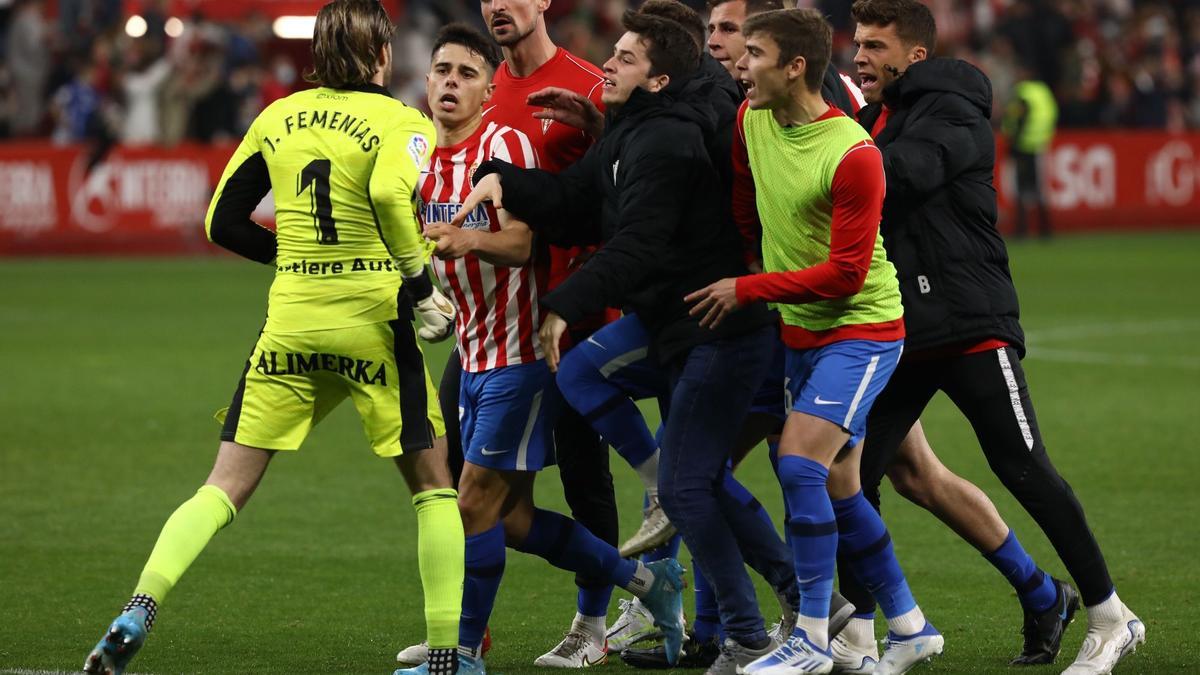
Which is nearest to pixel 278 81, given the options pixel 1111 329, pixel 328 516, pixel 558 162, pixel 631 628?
pixel 1111 329

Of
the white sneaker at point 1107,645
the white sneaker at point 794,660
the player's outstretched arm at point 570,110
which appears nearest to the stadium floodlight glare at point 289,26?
the player's outstretched arm at point 570,110

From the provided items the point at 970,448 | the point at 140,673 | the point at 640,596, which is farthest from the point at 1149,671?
the point at 970,448

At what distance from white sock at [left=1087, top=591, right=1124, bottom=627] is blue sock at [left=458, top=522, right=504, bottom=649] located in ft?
6.35

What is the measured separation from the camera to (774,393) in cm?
636

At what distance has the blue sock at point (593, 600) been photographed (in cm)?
659

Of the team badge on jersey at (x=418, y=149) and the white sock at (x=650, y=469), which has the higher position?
the team badge on jersey at (x=418, y=149)

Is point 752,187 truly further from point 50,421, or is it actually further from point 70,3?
point 70,3

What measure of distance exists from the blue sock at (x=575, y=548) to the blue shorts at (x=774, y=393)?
0.70 metres

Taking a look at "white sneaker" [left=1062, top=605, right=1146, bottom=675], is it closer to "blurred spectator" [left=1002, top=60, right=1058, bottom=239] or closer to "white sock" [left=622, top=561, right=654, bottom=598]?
"white sock" [left=622, top=561, right=654, bottom=598]

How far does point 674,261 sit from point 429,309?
2.61 feet

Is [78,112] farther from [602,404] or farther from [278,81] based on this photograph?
[602,404]

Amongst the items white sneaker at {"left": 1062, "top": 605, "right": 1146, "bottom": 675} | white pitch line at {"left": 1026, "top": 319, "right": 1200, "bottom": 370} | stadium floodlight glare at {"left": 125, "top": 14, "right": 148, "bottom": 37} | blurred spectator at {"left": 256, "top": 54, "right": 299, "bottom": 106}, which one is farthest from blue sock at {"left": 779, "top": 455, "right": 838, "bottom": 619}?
stadium floodlight glare at {"left": 125, "top": 14, "right": 148, "bottom": 37}

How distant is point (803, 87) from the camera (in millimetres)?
5734

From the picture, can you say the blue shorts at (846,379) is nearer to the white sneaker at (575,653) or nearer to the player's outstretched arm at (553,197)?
the player's outstretched arm at (553,197)
